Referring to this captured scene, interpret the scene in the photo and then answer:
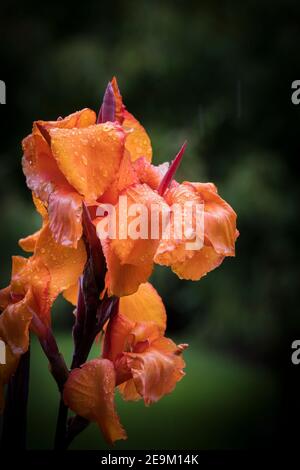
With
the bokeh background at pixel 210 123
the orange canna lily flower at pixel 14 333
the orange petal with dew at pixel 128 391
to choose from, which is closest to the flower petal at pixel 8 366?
the orange canna lily flower at pixel 14 333

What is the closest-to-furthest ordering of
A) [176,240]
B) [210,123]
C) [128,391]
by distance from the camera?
1. [176,240]
2. [128,391]
3. [210,123]

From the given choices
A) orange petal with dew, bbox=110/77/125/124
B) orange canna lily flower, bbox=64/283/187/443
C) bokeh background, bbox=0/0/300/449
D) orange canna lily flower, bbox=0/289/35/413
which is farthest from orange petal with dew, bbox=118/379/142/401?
bokeh background, bbox=0/0/300/449

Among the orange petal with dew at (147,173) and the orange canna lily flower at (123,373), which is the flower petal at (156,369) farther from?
the orange petal with dew at (147,173)

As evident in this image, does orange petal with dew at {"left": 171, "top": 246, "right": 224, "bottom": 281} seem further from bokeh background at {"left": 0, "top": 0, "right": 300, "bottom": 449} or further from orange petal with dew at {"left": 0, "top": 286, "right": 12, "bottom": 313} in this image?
bokeh background at {"left": 0, "top": 0, "right": 300, "bottom": 449}

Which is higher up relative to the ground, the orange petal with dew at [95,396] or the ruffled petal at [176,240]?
the ruffled petal at [176,240]

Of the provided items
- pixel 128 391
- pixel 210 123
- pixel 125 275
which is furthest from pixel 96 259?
pixel 210 123

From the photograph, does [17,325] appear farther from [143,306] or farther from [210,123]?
[210,123]
